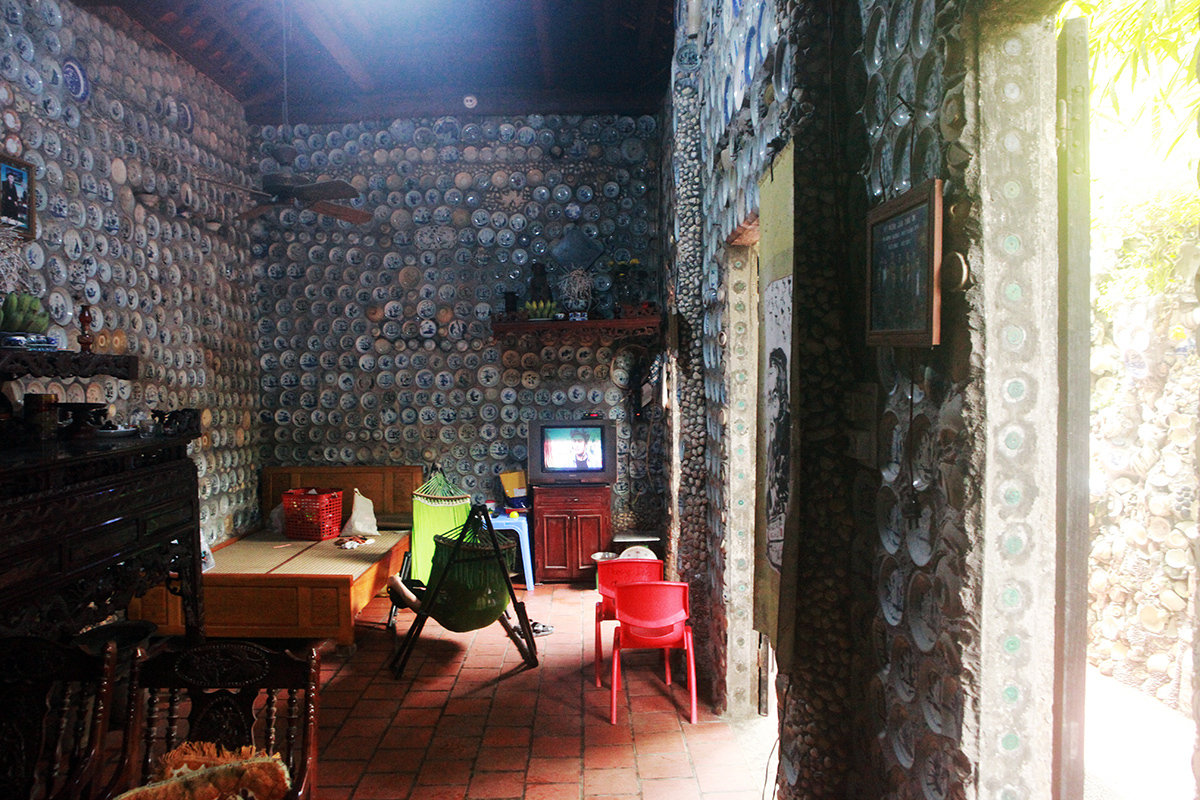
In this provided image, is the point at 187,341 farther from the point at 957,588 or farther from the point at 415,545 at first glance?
the point at 957,588

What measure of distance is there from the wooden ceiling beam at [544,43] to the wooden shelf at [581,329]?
2.13m

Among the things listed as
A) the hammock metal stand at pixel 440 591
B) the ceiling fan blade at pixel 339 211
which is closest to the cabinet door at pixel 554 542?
the hammock metal stand at pixel 440 591

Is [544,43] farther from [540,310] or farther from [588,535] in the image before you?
[588,535]

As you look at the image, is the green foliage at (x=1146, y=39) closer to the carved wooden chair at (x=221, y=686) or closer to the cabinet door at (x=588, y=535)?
the carved wooden chair at (x=221, y=686)

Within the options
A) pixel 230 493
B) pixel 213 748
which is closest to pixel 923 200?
pixel 213 748

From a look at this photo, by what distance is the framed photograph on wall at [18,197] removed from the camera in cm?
369

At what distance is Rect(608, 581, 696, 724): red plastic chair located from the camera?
3.70 metres

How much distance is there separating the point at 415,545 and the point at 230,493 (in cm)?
204

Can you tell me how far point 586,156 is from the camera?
6613 mm

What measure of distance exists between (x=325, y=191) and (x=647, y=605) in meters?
2.95

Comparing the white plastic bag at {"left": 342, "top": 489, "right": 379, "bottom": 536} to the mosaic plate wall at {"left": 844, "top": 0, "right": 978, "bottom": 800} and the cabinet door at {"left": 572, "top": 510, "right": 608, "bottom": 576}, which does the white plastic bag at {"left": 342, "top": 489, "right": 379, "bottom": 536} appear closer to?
the cabinet door at {"left": 572, "top": 510, "right": 608, "bottom": 576}

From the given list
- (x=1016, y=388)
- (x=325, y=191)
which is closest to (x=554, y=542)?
(x=325, y=191)

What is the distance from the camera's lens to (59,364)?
3.49m

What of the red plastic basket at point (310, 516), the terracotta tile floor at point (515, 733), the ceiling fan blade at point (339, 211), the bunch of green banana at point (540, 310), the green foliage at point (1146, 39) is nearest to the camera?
the green foliage at point (1146, 39)
